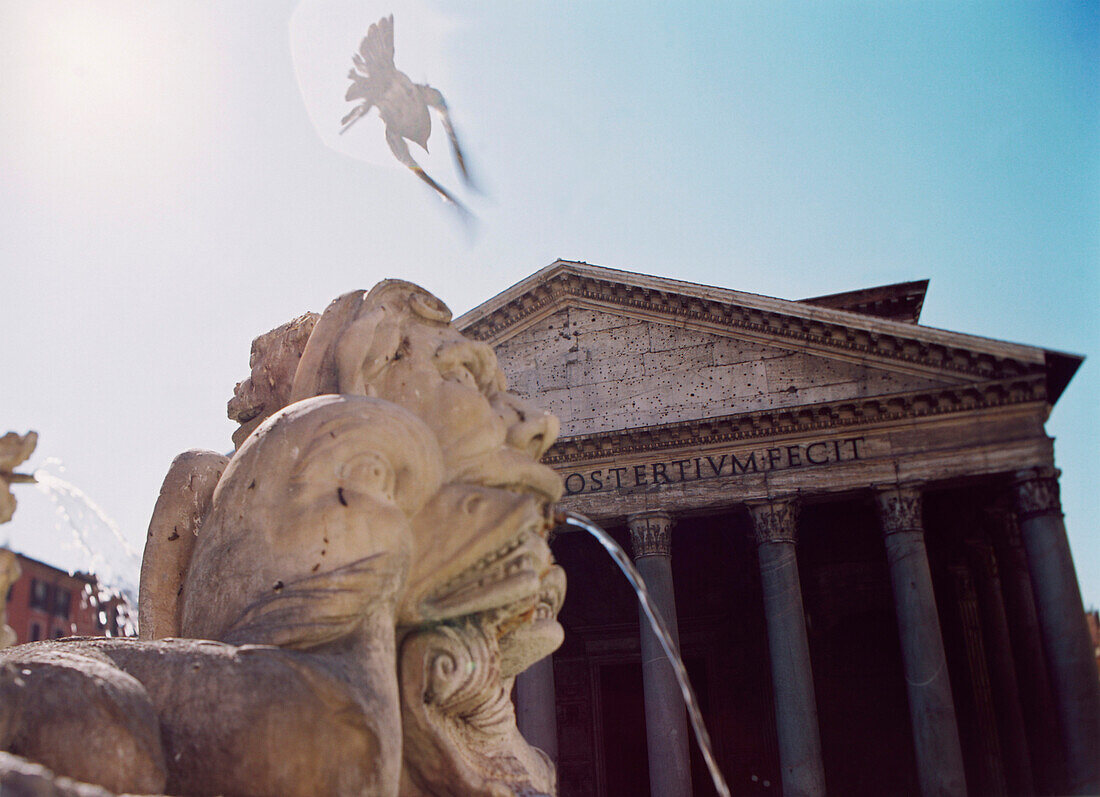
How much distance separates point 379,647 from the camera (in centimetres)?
171

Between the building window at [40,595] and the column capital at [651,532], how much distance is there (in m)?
16.1

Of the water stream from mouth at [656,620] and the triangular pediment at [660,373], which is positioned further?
the triangular pediment at [660,373]

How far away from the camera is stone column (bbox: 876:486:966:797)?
12.5m

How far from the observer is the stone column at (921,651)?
12469 mm

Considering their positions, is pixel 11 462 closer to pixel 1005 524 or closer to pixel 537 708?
pixel 537 708

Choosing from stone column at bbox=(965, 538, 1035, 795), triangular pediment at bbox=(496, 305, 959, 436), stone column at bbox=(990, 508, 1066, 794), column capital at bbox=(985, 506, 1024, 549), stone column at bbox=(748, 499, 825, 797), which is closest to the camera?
stone column at bbox=(748, 499, 825, 797)

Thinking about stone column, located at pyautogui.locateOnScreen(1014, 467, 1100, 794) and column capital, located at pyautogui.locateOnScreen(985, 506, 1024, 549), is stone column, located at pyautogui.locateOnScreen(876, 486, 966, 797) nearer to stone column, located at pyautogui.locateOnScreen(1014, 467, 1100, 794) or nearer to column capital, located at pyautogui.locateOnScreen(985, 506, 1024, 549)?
stone column, located at pyautogui.locateOnScreen(1014, 467, 1100, 794)

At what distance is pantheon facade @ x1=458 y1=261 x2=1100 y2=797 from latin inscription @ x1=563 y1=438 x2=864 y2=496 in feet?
0.11

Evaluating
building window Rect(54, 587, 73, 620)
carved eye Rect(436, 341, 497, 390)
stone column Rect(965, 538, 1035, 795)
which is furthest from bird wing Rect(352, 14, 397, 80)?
building window Rect(54, 587, 73, 620)

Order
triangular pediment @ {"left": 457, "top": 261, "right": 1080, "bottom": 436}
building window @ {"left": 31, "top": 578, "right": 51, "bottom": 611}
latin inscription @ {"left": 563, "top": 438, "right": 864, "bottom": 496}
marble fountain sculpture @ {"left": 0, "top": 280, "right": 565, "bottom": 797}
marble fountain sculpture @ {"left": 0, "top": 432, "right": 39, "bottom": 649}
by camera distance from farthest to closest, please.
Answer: building window @ {"left": 31, "top": 578, "right": 51, "bottom": 611}, latin inscription @ {"left": 563, "top": 438, "right": 864, "bottom": 496}, triangular pediment @ {"left": 457, "top": 261, "right": 1080, "bottom": 436}, marble fountain sculpture @ {"left": 0, "top": 432, "right": 39, "bottom": 649}, marble fountain sculpture @ {"left": 0, "top": 280, "right": 565, "bottom": 797}

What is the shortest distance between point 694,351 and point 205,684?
1462cm

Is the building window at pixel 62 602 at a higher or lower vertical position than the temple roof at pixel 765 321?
lower

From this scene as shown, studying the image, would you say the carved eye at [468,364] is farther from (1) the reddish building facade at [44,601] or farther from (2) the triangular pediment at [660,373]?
(1) the reddish building facade at [44,601]

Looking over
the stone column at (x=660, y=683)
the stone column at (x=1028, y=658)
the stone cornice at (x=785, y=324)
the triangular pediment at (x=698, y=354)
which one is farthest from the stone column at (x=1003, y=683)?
the stone column at (x=660, y=683)
